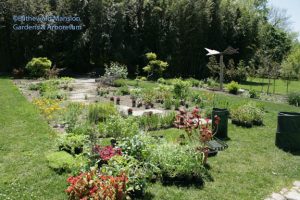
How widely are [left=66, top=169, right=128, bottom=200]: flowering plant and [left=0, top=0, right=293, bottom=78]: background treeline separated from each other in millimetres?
13376

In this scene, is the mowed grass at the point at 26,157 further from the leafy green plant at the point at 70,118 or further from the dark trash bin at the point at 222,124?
the dark trash bin at the point at 222,124

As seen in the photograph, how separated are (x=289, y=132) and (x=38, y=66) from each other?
11436mm

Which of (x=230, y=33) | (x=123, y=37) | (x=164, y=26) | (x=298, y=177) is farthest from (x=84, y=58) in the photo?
(x=298, y=177)

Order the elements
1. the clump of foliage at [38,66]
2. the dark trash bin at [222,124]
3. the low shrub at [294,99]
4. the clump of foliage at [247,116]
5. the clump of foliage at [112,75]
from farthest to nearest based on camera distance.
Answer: the clump of foliage at [38,66], the clump of foliage at [112,75], the low shrub at [294,99], the clump of foliage at [247,116], the dark trash bin at [222,124]

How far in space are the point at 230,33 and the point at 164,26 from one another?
12.4ft

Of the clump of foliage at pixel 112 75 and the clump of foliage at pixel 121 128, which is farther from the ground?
the clump of foliage at pixel 112 75

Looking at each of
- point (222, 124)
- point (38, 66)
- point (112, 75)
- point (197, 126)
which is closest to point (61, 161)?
point (197, 126)

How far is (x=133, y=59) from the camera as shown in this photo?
17250 mm

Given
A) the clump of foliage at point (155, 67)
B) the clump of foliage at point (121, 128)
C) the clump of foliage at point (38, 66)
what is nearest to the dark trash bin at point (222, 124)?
the clump of foliage at point (121, 128)

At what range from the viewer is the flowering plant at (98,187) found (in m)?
3.24

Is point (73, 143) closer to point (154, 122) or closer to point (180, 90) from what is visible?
point (154, 122)

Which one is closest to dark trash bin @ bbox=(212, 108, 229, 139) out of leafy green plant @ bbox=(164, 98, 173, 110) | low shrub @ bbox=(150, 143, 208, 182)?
low shrub @ bbox=(150, 143, 208, 182)

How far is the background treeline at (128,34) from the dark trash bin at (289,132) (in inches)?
455

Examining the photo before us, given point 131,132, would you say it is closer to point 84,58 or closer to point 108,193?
point 108,193
